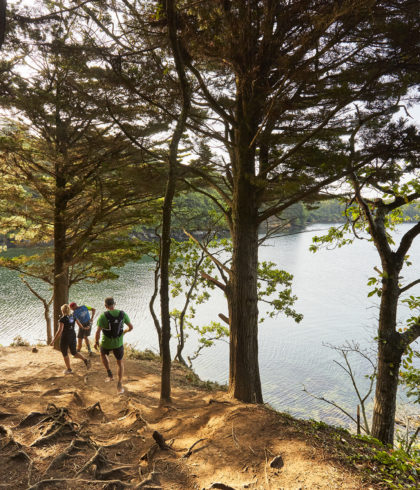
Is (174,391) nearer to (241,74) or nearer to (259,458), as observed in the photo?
(259,458)

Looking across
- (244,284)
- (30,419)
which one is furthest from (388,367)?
(30,419)

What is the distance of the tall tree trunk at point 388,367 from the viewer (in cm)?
600

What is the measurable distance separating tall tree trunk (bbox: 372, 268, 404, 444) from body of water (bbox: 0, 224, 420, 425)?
352cm

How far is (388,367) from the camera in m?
6.13

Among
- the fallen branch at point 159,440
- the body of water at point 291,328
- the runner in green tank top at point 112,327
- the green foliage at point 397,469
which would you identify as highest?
the runner in green tank top at point 112,327

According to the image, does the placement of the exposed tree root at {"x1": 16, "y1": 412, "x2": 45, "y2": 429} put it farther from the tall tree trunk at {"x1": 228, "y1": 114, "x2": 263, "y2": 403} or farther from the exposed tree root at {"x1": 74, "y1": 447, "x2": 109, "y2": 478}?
the tall tree trunk at {"x1": 228, "y1": 114, "x2": 263, "y2": 403}

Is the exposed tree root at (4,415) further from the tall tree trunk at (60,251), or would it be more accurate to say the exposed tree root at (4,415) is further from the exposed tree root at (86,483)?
the tall tree trunk at (60,251)

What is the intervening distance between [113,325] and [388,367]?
5363mm

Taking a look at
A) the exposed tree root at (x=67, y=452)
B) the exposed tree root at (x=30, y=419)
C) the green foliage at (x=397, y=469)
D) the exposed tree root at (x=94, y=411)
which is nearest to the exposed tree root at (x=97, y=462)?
the exposed tree root at (x=67, y=452)

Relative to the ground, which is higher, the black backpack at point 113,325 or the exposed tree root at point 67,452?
the black backpack at point 113,325

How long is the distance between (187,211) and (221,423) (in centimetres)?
806

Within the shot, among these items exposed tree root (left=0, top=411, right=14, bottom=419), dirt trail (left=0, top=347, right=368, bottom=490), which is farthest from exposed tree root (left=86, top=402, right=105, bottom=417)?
exposed tree root (left=0, top=411, right=14, bottom=419)

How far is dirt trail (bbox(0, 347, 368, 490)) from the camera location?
9.62 ft

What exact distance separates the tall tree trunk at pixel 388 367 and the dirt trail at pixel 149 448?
3143mm
